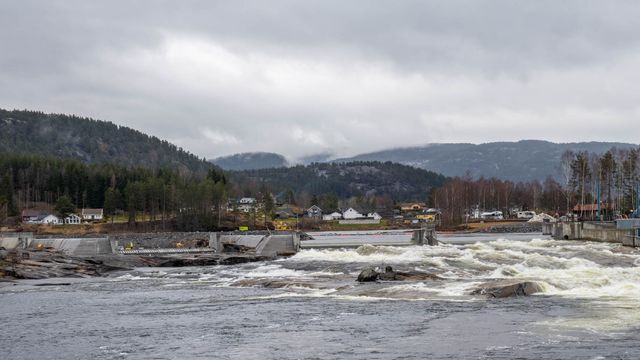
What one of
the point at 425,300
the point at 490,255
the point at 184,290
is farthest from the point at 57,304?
the point at 490,255

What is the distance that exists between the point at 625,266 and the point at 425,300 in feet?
75.0

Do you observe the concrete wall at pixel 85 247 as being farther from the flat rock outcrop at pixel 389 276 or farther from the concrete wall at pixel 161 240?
A: the flat rock outcrop at pixel 389 276

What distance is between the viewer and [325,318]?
28844 mm

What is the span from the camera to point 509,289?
113ft

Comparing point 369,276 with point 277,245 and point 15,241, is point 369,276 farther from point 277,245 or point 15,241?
point 15,241

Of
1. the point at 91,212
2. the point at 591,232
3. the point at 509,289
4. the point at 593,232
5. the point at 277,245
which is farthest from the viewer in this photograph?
the point at 91,212

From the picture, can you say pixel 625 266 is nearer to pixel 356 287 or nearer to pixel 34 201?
pixel 356 287

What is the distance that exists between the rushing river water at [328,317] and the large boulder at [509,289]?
66cm

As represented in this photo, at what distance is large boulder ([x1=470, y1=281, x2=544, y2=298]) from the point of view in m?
34.2

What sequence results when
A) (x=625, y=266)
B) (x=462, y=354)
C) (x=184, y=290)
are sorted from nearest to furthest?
1. (x=462, y=354)
2. (x=184, y=290)
3. (x=625, y=266)

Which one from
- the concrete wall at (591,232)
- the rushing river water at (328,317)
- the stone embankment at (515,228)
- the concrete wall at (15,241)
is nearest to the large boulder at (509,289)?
the rushing river water at (328,317)

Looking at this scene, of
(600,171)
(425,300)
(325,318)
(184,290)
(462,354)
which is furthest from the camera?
(600,171)

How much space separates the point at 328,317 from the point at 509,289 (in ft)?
33.8

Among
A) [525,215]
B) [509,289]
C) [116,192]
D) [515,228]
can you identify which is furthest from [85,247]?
[525,215]
